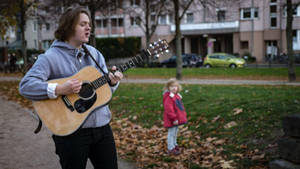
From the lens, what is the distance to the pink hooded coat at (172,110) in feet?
21.3

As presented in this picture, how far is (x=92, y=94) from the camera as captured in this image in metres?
3.20

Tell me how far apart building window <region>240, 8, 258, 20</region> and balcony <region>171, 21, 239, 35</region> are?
1327 millimetres

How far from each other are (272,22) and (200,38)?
33.7 feet

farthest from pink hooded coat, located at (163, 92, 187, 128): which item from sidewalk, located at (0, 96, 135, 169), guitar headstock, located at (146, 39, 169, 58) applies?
guitar headstock, located at (146, 39, 169, 58)

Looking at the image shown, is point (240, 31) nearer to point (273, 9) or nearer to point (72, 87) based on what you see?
point (273, 9)

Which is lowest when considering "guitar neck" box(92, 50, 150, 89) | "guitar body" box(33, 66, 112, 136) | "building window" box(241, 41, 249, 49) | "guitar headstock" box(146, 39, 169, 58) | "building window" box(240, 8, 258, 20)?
"guitar body" box(33, 66, 112, 136)

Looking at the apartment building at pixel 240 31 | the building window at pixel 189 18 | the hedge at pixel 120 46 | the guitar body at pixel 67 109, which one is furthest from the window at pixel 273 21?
the guitar body at pixel 67 109

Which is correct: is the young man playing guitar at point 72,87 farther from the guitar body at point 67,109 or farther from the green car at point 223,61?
the green car at point 223,61

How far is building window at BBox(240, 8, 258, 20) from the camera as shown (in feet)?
149

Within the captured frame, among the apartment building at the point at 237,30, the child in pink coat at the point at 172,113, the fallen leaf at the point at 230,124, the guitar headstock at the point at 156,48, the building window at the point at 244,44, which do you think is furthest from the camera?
the building window at the point at 244,44

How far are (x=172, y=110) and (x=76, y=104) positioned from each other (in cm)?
357

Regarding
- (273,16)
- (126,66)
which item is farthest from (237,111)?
(273,16)

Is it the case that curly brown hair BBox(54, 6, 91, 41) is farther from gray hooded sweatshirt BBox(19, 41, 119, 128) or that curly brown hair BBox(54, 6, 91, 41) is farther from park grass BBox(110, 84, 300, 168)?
park grass BBox(110, 84, 300, 168)

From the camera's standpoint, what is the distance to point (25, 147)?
22.4ft
